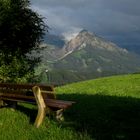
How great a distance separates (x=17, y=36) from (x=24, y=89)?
23.4ft

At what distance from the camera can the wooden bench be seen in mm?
14086

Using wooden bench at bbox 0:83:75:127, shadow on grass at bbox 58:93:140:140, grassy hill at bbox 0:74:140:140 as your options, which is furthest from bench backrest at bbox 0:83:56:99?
shadow on grass at bbox 58:93:140:140

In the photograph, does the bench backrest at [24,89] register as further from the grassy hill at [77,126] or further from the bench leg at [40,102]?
the grassy hill at [77,126]

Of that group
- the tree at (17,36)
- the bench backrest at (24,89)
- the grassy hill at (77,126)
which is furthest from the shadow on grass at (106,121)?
the tree at (17,36)

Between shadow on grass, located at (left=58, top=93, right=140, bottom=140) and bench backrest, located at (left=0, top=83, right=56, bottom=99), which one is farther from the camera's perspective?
bench backrest, located at (left=0, top=83, right=56, bottom=99)

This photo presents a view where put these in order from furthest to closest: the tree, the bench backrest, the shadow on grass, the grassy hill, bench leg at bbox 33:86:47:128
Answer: the tree
the bench backrest
bench leg at bbox 33:86:47:128
the shadow on grass
the grassy hill

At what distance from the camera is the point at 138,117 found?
Result: 17.4 metres

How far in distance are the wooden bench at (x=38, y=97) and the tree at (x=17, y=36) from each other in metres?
5.08

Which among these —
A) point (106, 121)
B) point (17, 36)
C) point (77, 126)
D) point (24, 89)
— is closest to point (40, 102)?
point (77, 126)

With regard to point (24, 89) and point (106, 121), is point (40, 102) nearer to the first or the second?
point (24, 89)

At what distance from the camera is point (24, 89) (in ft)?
53.5

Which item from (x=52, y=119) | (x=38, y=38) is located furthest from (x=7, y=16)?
(x=52, y=119)

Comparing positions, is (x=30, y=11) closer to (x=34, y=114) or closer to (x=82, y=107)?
(x=82, y=107)

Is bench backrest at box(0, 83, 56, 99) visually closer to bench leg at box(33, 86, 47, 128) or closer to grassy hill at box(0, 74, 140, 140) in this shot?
bench leg at box(33, 86, 47, 128)
